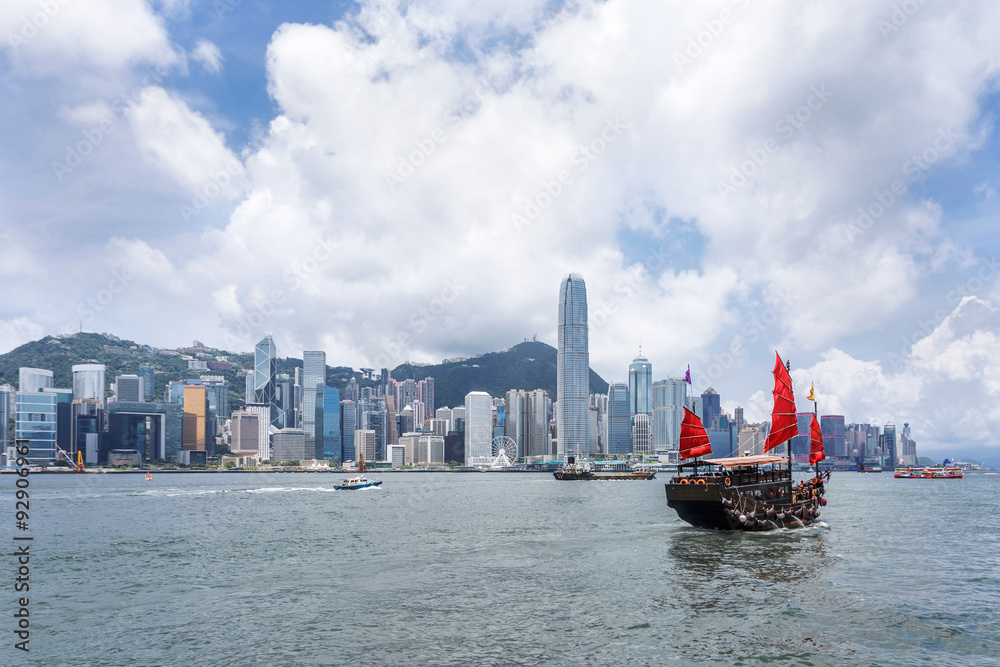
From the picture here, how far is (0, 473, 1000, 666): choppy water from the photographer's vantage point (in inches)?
929

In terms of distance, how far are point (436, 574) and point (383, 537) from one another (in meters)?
17.4

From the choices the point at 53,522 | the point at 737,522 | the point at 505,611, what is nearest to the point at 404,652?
the point at 505,611

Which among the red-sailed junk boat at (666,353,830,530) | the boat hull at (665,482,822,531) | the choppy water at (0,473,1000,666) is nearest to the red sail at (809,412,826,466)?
the red-sailed junk boat at (666,353,830,530)

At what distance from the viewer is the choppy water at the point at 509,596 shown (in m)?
23.6

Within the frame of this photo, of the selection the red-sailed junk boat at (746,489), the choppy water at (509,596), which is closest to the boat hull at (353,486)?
the choppy water at (509,596)

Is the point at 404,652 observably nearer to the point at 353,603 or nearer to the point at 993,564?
the point at 353,603

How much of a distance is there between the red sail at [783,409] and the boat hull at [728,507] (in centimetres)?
973

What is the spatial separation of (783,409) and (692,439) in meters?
10.8

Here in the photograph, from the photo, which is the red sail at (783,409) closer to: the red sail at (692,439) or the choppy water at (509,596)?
the red sail at (692,439)

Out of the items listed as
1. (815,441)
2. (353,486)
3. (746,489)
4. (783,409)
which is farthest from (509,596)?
(353,486)

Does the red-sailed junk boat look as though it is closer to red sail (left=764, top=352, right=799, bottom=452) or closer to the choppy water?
red sail (left=764, top=352, right=799, bottom=452)

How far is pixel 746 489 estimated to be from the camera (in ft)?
175

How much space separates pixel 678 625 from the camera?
26.6 m

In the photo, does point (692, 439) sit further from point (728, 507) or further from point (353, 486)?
point (353, 486)
